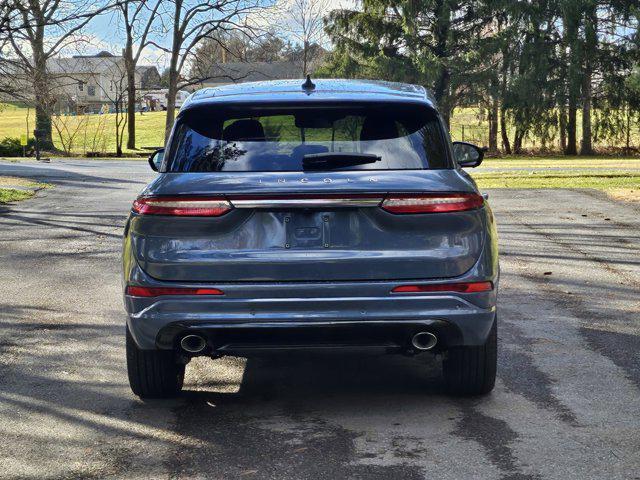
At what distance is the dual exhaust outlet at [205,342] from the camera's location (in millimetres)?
5273

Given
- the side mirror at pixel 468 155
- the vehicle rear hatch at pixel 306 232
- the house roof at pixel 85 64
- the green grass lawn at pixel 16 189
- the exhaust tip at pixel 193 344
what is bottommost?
the green grass lawn at pixel 16 189

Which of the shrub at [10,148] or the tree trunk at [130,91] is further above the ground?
the tree trunk at [130,91]

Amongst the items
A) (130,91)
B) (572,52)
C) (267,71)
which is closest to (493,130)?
(572,52)

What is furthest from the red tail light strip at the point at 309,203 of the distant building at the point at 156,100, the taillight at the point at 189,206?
the distant building at the point at 156,100

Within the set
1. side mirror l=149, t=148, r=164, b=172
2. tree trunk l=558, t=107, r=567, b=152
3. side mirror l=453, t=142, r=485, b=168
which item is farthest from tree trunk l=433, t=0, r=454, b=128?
side mirror l=453, t=142, r=485, b=168

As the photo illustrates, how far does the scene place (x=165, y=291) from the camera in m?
5.20

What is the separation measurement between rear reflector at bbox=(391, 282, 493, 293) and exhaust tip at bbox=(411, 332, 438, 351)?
0.26m

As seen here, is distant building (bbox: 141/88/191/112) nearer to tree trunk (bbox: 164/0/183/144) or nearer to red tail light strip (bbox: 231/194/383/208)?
tree trunk (bbox: 164/0/183/144)

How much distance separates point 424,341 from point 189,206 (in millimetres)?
1355

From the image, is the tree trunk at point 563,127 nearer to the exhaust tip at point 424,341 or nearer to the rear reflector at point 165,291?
the exhaust tip at point 424,341

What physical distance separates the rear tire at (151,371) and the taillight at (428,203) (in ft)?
4.90

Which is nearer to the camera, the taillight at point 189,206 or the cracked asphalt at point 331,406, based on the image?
the cracked asphalt at point 331,406

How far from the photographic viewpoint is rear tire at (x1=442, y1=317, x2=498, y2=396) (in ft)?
18.6

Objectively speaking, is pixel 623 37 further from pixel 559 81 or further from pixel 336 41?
pixel 336 41
